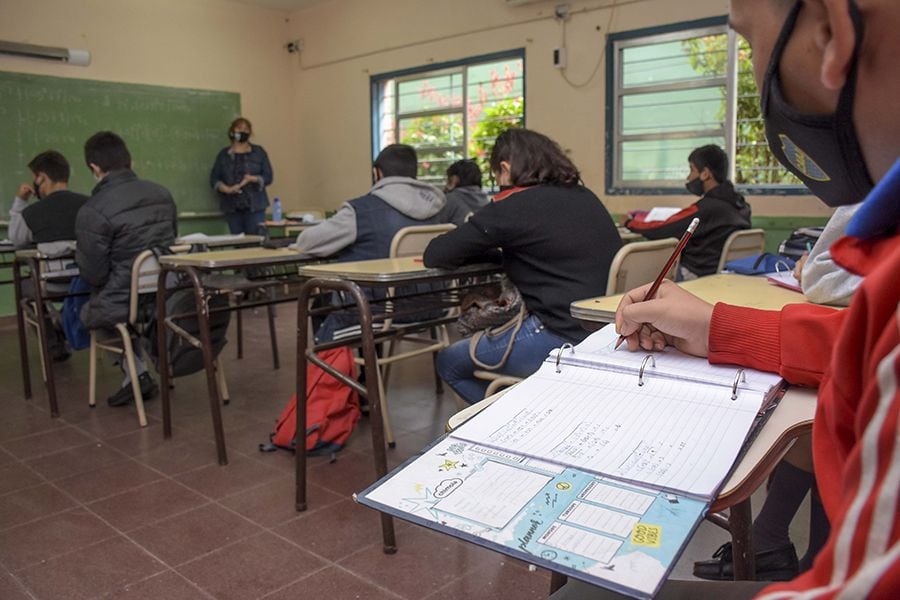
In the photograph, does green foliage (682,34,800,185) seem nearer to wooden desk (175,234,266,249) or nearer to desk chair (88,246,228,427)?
wooden desk (175,234,266,249)

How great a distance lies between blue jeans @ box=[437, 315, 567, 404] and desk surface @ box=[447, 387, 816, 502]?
1170 millimetres

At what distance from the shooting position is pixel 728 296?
Answer: 150 centimetres

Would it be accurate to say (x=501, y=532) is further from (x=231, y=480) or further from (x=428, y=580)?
(x=231, y=480)

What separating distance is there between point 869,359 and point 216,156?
23.7ft

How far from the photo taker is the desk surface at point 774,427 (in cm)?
63

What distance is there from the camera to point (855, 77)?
427mm

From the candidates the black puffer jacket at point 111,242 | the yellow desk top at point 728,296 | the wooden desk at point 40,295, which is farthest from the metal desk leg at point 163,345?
the yellow desk top at point 728,296

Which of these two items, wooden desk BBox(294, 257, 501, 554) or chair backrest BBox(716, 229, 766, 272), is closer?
wooden desk BBox(294, 257, 501, 554)

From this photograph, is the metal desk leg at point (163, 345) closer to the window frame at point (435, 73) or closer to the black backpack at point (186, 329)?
Answer: the black backpack at point (186, 329)

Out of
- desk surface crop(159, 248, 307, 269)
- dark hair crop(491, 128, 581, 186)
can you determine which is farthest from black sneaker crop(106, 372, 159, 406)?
dark hair crop(491, 128, 581, 186)

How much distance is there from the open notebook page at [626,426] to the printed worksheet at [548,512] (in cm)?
2

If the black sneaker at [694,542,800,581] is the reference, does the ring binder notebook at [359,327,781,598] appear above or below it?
above

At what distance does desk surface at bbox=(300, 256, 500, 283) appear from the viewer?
77.2 inches

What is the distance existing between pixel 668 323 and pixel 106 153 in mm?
3071
